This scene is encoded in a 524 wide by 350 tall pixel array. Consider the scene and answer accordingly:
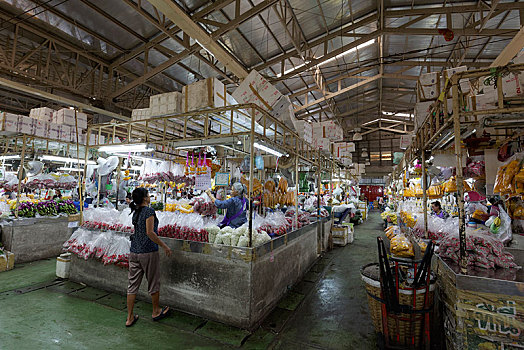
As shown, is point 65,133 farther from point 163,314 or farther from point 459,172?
point 459,172

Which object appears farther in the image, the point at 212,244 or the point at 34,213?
the point at 34,213

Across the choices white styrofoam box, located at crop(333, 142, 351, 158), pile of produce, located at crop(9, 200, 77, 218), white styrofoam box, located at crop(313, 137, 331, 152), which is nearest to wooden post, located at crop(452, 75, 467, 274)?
white styrofoam box, located at crop(313, 137, 331, 152)

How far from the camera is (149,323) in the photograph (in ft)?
11.4

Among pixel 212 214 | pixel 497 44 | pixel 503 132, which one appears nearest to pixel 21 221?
pixel 212 214

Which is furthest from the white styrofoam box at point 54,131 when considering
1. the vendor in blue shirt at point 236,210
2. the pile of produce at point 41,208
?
the vendor in blue shirt at point 236,210

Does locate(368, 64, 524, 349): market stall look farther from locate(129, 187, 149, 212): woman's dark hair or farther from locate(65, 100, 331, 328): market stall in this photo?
locate(129, 187, 149, 212): woman's dark hair

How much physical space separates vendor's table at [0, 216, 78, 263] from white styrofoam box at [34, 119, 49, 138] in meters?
2.14

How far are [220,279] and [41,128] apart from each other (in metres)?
6.30

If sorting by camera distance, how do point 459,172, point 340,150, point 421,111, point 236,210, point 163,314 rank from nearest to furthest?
point 459,172
point 163,314
point 421,111
point 236,210
point 340,150

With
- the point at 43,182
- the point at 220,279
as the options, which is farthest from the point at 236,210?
the point at 43,182

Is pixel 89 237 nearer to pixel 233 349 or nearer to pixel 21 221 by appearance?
pixel 21 221

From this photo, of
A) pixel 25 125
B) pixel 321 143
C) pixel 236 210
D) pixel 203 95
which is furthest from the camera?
pixel 321 143

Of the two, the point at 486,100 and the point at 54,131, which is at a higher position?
the point at 54,131

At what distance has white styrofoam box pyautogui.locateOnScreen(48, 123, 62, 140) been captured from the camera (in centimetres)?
652
